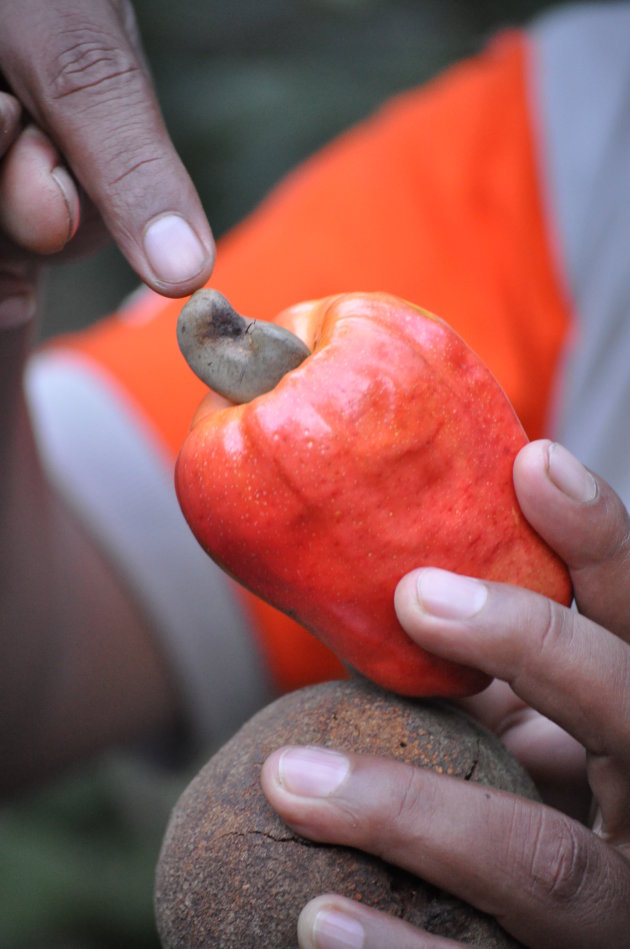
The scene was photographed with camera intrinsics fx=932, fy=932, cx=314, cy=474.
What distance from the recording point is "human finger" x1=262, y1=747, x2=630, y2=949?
0.99 metres

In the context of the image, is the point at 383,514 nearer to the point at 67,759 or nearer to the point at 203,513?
the point at 203,513

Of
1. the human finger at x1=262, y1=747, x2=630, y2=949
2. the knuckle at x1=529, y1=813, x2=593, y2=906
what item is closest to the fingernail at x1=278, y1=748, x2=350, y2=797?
the human finger at x1=262, y1=747, x2=630, y2=949

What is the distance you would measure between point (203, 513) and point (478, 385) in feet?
1.10

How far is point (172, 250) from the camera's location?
1.05 meters

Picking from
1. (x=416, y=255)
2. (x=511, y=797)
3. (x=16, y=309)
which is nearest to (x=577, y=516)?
(x=511, y=797)

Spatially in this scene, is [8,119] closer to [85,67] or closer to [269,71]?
[85,67]

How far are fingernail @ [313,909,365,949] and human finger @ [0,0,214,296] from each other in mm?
698

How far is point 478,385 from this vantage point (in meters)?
1.04

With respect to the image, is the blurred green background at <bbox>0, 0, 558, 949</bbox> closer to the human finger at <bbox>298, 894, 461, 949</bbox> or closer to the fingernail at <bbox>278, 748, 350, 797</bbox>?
the fingernail at <bbox>278, 748, 350, 797</bbox>

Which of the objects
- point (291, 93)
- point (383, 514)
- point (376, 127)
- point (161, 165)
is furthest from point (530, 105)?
point (383, 514)

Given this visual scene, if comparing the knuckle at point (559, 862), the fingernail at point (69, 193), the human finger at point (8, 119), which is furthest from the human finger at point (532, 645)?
the human finger at point (8, 119)

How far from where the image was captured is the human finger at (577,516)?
3.33 ft

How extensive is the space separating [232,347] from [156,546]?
117cm

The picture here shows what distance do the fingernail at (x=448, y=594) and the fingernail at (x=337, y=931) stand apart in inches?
→ 12.7
